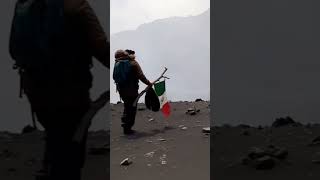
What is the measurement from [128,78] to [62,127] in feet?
23.7

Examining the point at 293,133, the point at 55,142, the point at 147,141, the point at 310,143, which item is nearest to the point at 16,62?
the point at 55,142

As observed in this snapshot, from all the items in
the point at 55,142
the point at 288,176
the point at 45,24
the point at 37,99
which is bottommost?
the point at 288,176

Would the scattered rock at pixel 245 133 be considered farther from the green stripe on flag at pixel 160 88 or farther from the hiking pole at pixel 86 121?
the hiking pole at pixel 86 121

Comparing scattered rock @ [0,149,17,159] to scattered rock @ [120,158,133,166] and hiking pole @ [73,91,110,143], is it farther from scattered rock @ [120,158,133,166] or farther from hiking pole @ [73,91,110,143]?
hiking pole @ [73,91,110,143]

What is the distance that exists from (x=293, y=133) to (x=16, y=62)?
25.0 feet

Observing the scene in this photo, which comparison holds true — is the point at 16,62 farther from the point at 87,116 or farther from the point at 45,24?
the point at 87,116

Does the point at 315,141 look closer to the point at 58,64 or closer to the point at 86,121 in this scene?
the point at 86,121

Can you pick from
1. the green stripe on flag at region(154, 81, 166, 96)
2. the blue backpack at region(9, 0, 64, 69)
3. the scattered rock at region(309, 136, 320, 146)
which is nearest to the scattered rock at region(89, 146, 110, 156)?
the green stripe on flag at region(154, 81, 166, 96)

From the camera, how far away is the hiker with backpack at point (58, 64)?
3.27 meters

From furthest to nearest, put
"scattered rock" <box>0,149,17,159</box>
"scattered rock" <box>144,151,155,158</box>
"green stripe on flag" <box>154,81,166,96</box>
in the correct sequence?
"green stripe on flag" <box>154,81,166,96</box> → "scattered rock" <box>0,149,17,159</box> → "scattered rock" <box>144,151,155,158</box>

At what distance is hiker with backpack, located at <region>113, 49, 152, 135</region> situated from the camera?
10.5 meters

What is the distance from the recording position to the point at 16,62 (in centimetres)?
351

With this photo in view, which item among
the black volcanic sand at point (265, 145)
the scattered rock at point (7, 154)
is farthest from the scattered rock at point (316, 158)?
the scattered rock at point (7, 154)

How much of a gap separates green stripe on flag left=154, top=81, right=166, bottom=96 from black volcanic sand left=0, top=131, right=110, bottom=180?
1.47m
